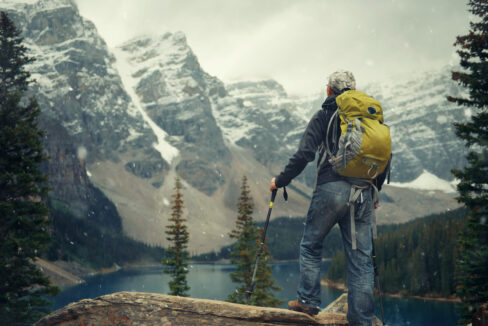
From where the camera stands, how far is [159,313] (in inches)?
237

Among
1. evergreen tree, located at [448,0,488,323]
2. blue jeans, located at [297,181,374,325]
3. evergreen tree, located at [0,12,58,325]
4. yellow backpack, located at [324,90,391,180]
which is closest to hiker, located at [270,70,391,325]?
Answer: blue jeans, located at [297,181,374,325]

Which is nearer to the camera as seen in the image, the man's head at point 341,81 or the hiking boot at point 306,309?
the hiking boot at point 306,309

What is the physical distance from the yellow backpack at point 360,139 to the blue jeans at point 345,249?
351mm

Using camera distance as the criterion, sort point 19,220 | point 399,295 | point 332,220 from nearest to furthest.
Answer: point 332,220, point 19,220, point 399,295

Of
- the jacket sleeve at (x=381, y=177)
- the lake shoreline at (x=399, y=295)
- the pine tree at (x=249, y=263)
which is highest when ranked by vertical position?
the jacket sleeve at (x=381, y=177)

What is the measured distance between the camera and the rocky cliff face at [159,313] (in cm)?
595

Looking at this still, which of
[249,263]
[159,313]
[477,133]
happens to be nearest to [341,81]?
[159,313]

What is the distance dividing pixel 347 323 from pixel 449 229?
95588 millimetres

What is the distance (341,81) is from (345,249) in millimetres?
2776

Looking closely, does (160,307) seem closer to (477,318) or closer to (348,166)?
(348,166)

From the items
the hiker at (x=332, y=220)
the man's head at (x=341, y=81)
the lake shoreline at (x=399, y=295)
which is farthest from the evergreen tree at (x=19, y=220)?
the lake shoreline at (x=399, y=295)

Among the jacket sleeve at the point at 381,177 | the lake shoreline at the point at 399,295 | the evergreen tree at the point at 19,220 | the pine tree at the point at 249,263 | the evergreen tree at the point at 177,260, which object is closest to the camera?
the jacket sleeve at the point at 381,177

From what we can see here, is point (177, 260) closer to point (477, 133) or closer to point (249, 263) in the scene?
point (249, 263)

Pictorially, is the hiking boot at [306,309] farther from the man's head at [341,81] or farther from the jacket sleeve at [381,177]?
the man's head at [341,81]
